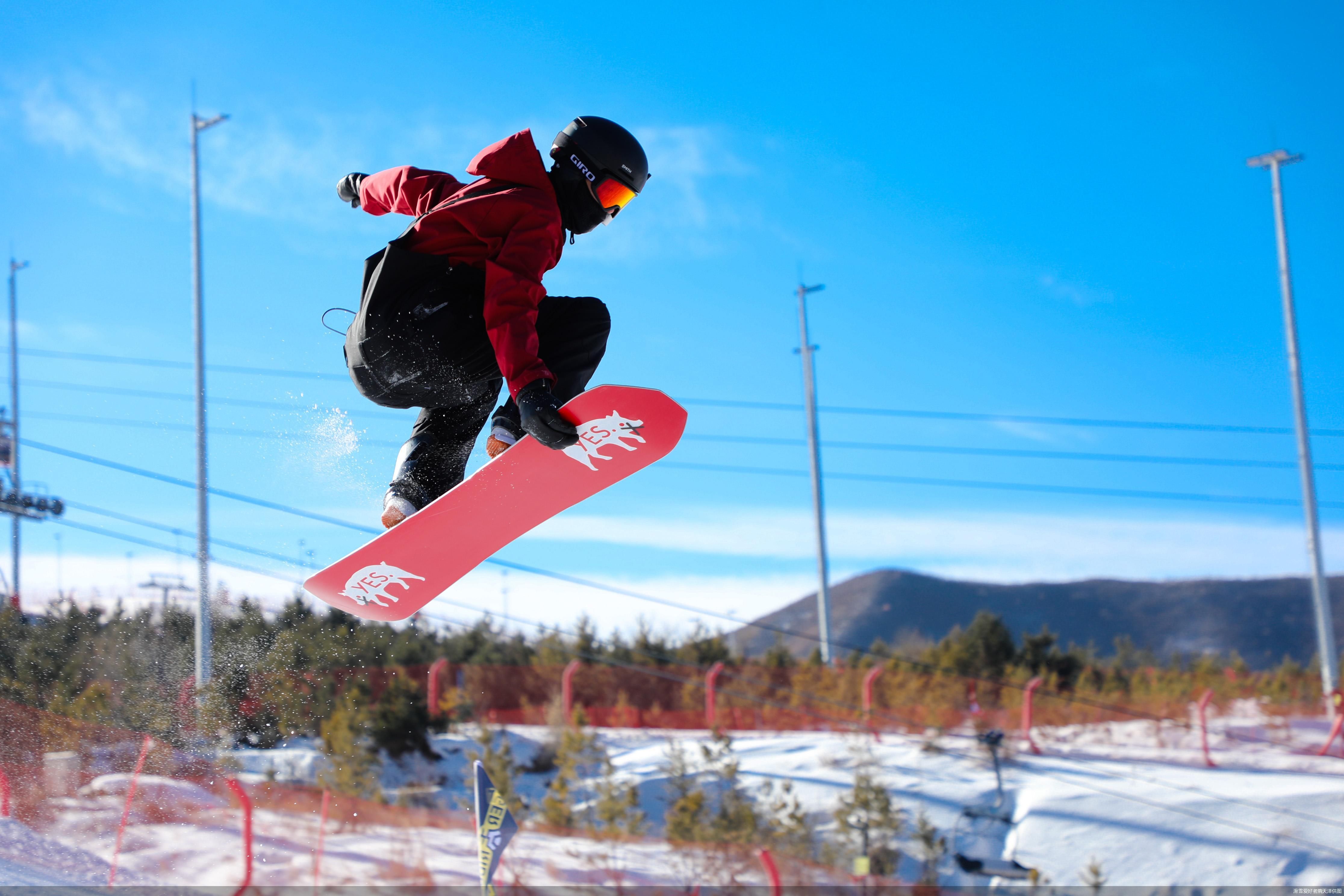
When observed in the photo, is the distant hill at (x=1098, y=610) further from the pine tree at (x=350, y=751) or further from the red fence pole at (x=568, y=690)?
the pine tree at (x=350, y=751)

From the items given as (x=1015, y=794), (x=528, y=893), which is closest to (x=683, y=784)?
(x=528, y=893)

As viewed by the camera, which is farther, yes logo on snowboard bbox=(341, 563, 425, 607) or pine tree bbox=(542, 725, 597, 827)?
pine tree bbox=(542, 725, 597, 827)

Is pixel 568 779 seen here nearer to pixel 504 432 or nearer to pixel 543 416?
pixel 504 432

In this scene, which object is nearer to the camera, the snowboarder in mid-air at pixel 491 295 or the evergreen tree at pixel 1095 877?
the snowboarder in mid-air at pixel 491 295

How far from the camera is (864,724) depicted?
12.4 meters

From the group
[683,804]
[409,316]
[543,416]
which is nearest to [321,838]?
[683,804]

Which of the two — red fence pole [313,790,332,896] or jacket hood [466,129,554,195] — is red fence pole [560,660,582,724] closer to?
red fence pole [313,790,332,896]

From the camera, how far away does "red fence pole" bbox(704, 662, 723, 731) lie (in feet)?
41.2

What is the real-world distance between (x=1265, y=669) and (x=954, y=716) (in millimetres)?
6001

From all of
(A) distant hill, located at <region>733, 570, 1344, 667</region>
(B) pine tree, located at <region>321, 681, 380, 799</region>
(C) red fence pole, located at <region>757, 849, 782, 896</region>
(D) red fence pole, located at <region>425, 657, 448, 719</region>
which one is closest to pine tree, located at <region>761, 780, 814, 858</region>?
(C) red fence pole, located at <region>757, 849, 782, 896</region>

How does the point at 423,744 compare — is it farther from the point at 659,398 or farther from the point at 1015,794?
the point at 659,398

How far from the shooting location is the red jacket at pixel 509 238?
109 inches

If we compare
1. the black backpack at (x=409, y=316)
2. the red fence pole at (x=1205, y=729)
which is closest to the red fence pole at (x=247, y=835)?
the black backpack at (x=409, y=316)

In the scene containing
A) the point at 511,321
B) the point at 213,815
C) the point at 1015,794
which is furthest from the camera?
the point at 1015,794
